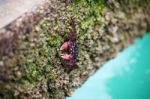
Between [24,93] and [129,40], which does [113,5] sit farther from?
[24,93]

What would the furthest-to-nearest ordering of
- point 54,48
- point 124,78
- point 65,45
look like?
point 124,78, point 65,45, point 54,48

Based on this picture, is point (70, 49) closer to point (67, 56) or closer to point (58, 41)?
point (67, 56)

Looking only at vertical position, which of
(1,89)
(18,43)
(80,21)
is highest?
(80,21)

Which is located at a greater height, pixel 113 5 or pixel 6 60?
pixel 113 5

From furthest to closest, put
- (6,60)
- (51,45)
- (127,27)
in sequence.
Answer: (127,27) → (51,45) → (6,60)

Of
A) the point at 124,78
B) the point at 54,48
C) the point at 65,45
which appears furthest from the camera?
the point at 124,78

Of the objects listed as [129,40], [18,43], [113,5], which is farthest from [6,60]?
[129,40]

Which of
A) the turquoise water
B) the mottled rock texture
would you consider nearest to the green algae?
the mottled rock texture

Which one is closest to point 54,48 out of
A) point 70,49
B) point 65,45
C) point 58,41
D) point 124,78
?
point 58,41
